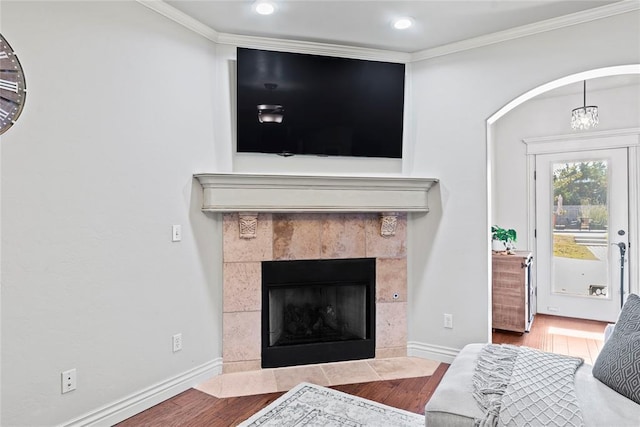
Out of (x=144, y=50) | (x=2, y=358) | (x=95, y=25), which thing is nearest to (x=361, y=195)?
(x=144, y=50)

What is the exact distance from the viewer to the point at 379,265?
3285 millimetres

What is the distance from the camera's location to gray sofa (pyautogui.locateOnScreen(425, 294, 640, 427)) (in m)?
1.52

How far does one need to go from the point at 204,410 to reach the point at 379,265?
5.61ft

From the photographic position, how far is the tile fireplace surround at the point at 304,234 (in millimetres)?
2867

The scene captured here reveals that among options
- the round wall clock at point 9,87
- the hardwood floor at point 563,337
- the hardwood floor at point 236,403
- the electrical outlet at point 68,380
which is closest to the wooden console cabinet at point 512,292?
the hardwood floor at point 563,337

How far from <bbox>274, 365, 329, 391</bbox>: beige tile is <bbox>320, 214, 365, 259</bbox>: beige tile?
0.89 meters

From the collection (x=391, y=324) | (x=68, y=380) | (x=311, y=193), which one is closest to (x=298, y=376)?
(x=391, y=324)

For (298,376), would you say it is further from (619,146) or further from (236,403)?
(619,146)

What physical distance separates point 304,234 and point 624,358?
210cm

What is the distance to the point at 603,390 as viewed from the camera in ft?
5.54

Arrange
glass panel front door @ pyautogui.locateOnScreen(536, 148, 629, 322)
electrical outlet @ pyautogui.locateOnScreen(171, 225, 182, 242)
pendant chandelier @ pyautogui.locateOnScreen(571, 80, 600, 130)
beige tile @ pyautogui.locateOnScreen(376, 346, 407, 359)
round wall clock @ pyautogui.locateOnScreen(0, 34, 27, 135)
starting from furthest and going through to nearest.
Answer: glass panel front door @ pyautogui.locateOnScreen(536, 148, 629, 322), pendant chandelier @ pyautogui.locateOnScreen(571, 80, 600, 130), beige tile @ pyautogui.locateOnScreen(376, 346, 407, 359), electrical outlet @ pyautogui.locateOnScreen(171, 225, 182, 242), round wall clock @ pyautogui.locateOnScreen(0, 34, 27, 135)

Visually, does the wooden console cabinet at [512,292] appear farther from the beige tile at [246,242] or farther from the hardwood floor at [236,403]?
the beige tile at [246,242]

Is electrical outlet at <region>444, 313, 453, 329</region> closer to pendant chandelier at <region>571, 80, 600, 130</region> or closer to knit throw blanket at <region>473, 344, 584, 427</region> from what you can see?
knit throw blanket at <region>473, 344, 584, 427</region>

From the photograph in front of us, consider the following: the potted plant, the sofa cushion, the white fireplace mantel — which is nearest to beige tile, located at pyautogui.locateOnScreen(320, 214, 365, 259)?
the white fireplace mantel
